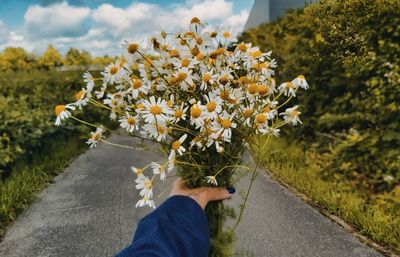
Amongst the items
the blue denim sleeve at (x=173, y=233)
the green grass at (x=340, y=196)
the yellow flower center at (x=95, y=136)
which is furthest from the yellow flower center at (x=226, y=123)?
the green grass at (x=340, y=196)

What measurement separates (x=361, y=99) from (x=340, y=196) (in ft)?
4.43

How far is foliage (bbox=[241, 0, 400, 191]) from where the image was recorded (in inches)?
189

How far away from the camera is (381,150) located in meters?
5.12

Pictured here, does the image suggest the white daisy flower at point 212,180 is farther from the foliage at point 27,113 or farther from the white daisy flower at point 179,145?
the foliage at point 27,113

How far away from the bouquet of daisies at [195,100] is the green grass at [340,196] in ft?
4.61

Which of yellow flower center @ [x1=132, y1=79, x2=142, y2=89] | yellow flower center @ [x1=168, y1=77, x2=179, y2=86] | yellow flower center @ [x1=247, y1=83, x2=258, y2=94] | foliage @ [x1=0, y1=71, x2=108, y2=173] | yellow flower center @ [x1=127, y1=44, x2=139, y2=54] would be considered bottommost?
foliage @ [x1=0, y1=71, x2=108, y2=173]

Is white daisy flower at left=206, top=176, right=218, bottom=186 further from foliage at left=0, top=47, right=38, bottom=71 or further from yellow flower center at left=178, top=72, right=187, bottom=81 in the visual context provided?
foliage at left=0, top=47, right=38, bottom=71

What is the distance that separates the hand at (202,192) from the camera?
199 cm

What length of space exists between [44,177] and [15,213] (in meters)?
1.16

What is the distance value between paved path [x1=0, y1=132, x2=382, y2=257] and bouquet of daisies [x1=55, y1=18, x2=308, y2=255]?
6.31ft

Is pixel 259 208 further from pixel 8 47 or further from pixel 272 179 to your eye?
pixel 8 47

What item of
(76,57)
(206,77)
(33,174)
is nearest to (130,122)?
(206,77)

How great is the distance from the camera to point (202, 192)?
6.63 feet

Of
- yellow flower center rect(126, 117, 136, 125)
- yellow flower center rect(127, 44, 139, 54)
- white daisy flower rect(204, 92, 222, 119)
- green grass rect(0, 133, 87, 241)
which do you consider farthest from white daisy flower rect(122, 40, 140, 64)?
green grass rect(0, 133, 87, 241)
